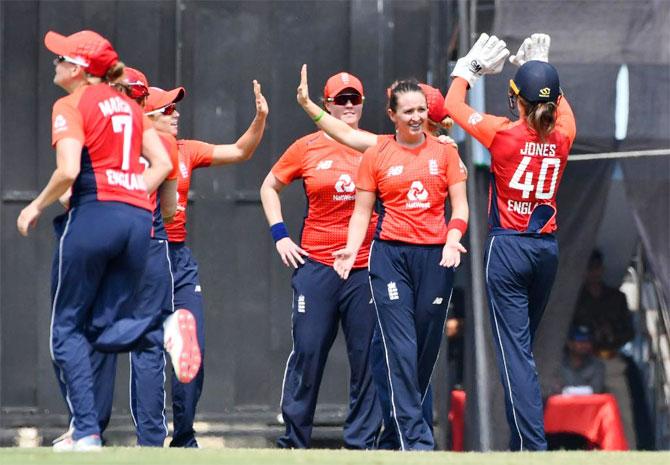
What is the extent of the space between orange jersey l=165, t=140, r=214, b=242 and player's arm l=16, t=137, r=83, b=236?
1.88 metres

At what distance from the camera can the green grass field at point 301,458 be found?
6.44 meters

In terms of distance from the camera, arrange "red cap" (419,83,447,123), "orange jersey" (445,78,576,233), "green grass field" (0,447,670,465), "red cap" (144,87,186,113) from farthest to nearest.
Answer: "red cap" (144,87,186,113) → "red cap" (419,83,447,123) → "orange jersey" (445,78,576,233) → "green grass field" (0,447,670,465)

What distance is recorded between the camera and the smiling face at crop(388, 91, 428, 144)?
791 cm

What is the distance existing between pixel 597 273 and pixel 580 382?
702mm

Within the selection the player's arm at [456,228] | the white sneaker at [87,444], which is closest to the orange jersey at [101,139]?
the white sneaker at [87,444]

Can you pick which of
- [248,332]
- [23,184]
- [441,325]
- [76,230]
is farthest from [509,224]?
[23,184]

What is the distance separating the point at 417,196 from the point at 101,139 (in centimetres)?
179

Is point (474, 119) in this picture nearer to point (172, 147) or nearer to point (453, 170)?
point (453, 170)

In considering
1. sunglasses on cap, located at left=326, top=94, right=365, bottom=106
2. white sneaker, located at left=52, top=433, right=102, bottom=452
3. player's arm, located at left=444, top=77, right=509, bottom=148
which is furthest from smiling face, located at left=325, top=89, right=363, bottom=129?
white sneaker, located at left=52, top=433, right=102, bottom=452

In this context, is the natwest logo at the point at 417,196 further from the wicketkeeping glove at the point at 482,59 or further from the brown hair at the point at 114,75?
the brown hair at the point at 114,75

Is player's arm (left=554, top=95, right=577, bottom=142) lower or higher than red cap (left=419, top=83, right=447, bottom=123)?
lower

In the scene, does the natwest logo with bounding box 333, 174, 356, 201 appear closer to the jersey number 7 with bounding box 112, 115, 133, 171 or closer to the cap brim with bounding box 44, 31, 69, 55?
the jersey number 7 with bounding box 112, 115, 133, 171

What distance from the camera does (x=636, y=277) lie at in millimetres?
10312

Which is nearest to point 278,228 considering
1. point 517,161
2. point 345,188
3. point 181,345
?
point 345,188
